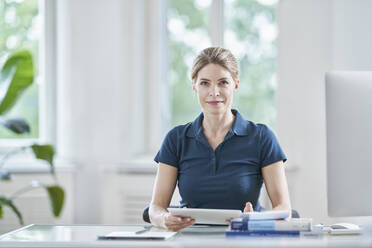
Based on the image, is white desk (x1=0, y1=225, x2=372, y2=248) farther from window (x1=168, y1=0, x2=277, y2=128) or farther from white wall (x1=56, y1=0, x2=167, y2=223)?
window (x1=168, y1=0, x2=277, y2=128)

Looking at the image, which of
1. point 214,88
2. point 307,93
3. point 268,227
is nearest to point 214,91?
point 214,88

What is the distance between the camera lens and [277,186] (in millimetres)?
2010

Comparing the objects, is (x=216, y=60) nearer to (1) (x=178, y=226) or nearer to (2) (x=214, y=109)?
(2) (x=214, y=109)

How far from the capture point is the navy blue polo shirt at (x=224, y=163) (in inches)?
80.0

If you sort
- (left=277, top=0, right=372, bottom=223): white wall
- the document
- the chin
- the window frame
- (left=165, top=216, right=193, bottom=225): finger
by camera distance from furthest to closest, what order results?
the window frame → (left=277, top=0, right=372, bottom=223): white wall → the chin → (left=165, top=216, right=193, bottom=225): finger → the document

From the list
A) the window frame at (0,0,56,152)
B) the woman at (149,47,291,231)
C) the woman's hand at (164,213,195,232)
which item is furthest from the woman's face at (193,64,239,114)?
the window frame at (0,0,56,152)

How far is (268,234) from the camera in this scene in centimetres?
150

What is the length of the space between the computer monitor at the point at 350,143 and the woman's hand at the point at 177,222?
0.45 metres

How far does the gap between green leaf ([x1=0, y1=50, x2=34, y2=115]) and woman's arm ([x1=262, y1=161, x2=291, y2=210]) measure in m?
1.71

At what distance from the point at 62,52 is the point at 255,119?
1490mm

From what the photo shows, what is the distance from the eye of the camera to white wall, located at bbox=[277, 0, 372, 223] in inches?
139

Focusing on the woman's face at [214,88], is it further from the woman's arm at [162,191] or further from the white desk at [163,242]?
the white desk at [163,242]

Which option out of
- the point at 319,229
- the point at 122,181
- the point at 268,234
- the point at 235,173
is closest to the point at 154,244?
the point at 268,234

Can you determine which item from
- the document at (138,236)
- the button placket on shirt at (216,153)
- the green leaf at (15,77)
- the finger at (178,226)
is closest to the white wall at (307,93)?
the button placket on shirt at (216,153)
